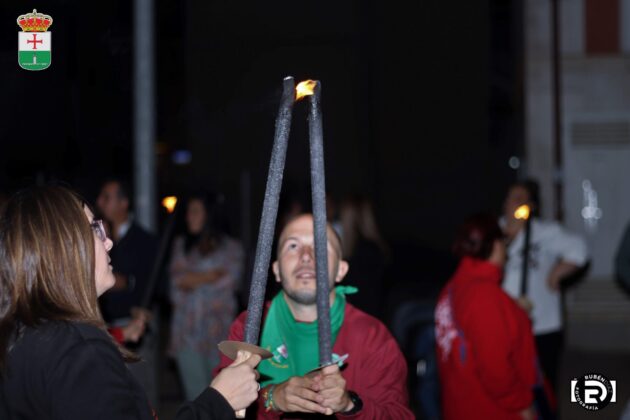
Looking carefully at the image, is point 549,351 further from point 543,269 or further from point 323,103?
point 323,103

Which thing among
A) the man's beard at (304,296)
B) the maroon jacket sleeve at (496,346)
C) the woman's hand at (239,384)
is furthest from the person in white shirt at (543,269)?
the woman's hand at (239,384)

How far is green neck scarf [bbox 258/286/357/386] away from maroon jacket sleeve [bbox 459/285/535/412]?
120 cm

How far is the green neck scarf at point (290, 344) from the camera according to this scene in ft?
11.4

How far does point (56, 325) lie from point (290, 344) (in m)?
1.27

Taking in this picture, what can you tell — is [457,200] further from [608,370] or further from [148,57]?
[148,57]

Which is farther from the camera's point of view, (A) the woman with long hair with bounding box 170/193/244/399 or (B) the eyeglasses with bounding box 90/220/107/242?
(A) the woman with long hair with bounding box 170/193/244/399

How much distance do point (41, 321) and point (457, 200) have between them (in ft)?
67.5

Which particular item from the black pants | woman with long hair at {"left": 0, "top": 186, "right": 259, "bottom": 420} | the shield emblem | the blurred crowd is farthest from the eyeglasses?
the black pants

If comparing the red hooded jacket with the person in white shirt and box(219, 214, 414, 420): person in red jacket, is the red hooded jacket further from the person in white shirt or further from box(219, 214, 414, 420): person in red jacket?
the person in white shirt

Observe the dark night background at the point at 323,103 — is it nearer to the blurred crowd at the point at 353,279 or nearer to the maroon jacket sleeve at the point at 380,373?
the blurred crowd at the point at 353,279

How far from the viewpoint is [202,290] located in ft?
24.2

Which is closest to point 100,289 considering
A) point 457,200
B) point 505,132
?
point 457,200

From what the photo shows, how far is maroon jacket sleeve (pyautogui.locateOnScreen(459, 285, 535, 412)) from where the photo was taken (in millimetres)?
4535

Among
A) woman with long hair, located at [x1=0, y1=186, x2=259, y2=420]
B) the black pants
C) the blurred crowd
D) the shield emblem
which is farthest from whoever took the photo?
the black pants
